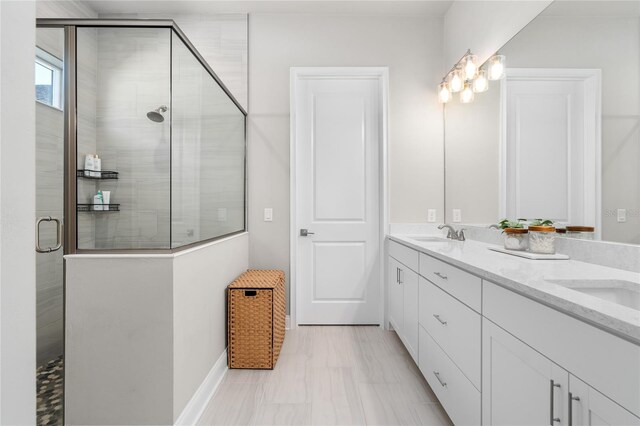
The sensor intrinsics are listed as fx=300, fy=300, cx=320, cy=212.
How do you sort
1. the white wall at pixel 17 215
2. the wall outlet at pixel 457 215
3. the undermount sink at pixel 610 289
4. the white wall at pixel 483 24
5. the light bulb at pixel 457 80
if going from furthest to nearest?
the wall outlet at pixel 457 215 → the light bulb at pixel 457 80 → the white wall at pixel 483 24 → the undermount sink at pixel 610 289 → the white wall at pixel 17 215

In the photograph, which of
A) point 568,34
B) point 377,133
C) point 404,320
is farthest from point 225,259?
point 568,34

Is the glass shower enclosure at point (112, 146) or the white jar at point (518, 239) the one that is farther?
the white jar at point (518, 239)

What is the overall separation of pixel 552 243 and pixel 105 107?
239 cm

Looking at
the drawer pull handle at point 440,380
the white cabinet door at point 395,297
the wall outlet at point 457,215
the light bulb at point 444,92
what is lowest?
the drawer pull handle at point 440,380

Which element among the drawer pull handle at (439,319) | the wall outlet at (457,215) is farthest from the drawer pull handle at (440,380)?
the wall outlet at (457,215)

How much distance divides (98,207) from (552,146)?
2.32 meters

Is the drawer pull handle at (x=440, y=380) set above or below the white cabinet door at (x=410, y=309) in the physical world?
below

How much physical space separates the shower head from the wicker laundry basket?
113cm

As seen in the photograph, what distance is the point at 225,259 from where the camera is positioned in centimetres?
210

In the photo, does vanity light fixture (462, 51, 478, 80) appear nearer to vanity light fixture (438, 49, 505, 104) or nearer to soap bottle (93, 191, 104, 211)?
vanity light fixture (438, 49, 505, 104)

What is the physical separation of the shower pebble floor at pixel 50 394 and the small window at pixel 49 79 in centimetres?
141

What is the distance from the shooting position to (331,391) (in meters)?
1.81

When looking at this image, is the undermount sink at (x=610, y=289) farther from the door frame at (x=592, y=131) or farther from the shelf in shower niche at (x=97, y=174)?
the shelf in shower niche at (x=97, y=174)

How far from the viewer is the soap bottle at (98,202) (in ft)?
4.86
